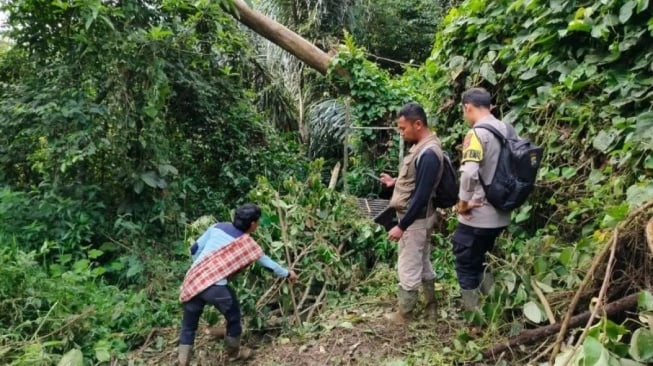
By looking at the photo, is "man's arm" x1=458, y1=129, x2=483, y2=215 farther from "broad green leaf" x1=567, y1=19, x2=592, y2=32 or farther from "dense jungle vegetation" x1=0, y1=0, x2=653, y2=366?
"broad green leaf" x1=567, y1=19, x2=592, y2=32

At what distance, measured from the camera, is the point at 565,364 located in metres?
2.23

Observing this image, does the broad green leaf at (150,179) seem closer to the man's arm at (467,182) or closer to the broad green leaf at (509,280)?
the man's arm at (467,182)

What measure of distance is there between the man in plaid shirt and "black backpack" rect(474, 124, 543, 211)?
1570 mm

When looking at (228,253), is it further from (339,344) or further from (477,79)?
(477,79)

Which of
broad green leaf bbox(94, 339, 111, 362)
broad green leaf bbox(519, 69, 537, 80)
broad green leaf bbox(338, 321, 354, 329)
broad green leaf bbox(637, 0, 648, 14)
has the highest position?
broad green leaf bbox(637, 0, 648, 14)

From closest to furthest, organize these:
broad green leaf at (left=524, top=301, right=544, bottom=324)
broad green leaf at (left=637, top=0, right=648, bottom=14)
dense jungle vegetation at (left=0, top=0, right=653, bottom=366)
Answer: broad green leaf at (left=524, top=301, right=544, bottom=324) < dense jungle vegetation at (left=0, top=0, right=653, bottom=366) < broad green leaf at (left=637, top=0, right=648, bottom=14)

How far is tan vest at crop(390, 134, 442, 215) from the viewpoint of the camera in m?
3.39

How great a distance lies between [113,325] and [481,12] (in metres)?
4.17

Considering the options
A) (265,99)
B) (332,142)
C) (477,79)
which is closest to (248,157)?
(332,142)

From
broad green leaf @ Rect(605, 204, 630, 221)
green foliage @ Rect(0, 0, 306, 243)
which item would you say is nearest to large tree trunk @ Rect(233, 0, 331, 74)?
green foliage @ Rect(0, 0, 306, 243)

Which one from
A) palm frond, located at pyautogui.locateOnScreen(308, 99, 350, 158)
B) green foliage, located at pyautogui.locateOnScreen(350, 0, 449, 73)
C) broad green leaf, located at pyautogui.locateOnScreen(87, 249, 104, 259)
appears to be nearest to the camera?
broad green leaf, located at pyautogui.locateOnScreen(87, 249, 104, 259)

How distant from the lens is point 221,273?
348cm

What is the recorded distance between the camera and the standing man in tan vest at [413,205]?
10.8ft

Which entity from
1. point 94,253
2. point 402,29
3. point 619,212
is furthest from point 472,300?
point 402,29
